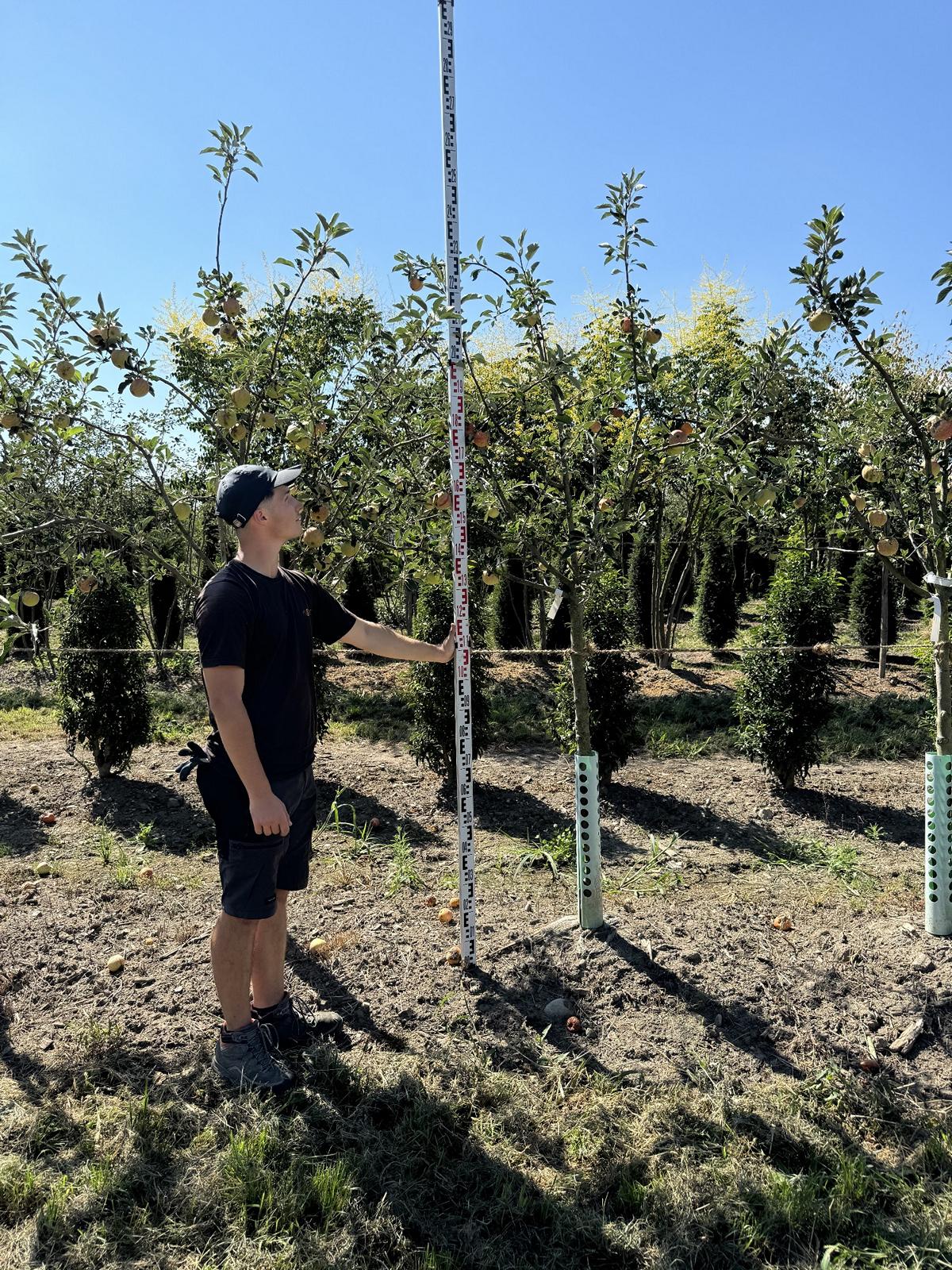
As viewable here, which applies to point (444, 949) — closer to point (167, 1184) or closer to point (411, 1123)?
point (411, 1123)

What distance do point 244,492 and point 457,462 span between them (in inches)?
31.2

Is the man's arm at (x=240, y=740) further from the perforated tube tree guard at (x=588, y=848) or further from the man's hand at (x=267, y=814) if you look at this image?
the perforated tube tree guard at (x=588, y=848)

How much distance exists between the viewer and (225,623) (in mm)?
2408

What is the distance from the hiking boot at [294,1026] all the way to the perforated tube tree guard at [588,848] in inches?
42.2

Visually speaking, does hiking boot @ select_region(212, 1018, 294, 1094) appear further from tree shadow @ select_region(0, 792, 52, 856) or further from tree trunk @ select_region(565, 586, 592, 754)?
tree shadow @ select_region(0, 792, 52, 856)

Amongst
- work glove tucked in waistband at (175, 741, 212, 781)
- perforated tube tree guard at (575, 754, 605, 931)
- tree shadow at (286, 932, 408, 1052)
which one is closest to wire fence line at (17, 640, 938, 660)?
work glove tucked in waistband at (175, 741, 212, 781)

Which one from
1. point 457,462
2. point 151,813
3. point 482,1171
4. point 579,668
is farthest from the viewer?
point 151,813

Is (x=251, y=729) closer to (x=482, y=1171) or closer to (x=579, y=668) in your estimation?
(x=482, y=1171)

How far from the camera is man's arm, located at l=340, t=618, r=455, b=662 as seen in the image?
9.74 feet

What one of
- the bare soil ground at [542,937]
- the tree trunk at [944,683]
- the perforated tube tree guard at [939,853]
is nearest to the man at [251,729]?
the bare soil ground at [542,937]

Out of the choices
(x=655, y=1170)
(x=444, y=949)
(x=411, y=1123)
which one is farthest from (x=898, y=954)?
(x=411, y=1123)

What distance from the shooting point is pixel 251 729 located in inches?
95.5

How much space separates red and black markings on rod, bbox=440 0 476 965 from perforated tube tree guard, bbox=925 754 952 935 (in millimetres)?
1846

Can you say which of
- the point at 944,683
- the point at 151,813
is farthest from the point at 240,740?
the point at 151,813
